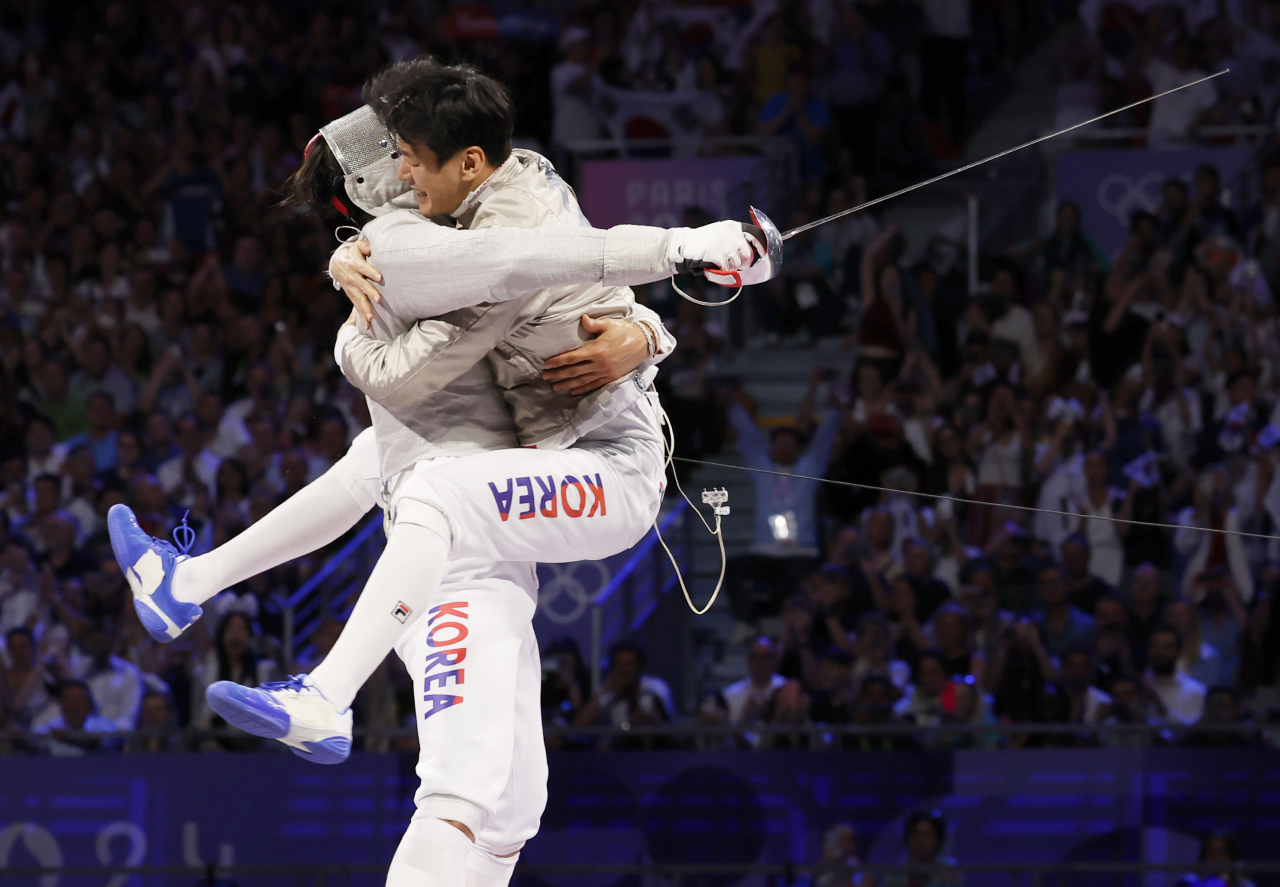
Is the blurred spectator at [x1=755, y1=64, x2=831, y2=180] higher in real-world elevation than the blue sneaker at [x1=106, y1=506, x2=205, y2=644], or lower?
higher

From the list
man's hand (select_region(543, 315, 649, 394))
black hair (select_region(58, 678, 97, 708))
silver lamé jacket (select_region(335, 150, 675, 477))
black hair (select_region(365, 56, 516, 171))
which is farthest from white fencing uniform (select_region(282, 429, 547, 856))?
black hair (select_region(58, 678, 97, 708))

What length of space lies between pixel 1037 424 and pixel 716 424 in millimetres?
1359

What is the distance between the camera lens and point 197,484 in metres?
6.30

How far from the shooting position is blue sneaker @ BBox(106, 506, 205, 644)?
2855 mm

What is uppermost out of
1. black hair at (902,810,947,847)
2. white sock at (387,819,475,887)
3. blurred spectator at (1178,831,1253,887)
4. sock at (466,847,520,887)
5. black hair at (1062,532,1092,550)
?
white sock at (387,819,475,887)

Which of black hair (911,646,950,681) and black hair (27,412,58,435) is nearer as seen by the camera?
black hair (911,646,950,681)

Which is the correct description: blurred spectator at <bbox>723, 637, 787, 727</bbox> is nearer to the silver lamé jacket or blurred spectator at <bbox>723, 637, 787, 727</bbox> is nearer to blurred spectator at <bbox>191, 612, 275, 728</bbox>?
blurred spectator at <bbox>191, 612, 275, 728</bbox>

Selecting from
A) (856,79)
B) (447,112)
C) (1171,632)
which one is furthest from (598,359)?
(856,79)

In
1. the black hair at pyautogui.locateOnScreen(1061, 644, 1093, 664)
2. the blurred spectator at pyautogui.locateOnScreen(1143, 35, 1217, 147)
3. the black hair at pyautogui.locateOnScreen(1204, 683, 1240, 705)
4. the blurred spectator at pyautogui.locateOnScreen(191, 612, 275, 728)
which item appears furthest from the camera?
the blurred spectator at pyautogui.locateOnScreen(1143, 35, 1217, 147)

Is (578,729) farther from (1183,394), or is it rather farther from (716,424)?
(1183,394)

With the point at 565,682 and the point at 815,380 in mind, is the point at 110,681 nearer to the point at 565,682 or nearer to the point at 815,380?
the point at 565,682

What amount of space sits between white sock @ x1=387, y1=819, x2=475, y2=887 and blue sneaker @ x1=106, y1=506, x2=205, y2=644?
1.89ft

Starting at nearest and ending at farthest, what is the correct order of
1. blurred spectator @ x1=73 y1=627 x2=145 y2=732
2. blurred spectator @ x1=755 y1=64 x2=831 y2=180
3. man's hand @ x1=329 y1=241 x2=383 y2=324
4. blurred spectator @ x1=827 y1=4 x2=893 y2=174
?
man's hand @ x1=329 y1=241 x2=383 y2=324 → blurred spectator @ x1=73 y1=627 x2=145 y2=732 → blurred spectator @ x1=755 y1=64 x2=831 y2=180 → blurred spectator @ x1=827 y1=4 x2=893 y2=174

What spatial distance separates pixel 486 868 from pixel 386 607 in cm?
48
